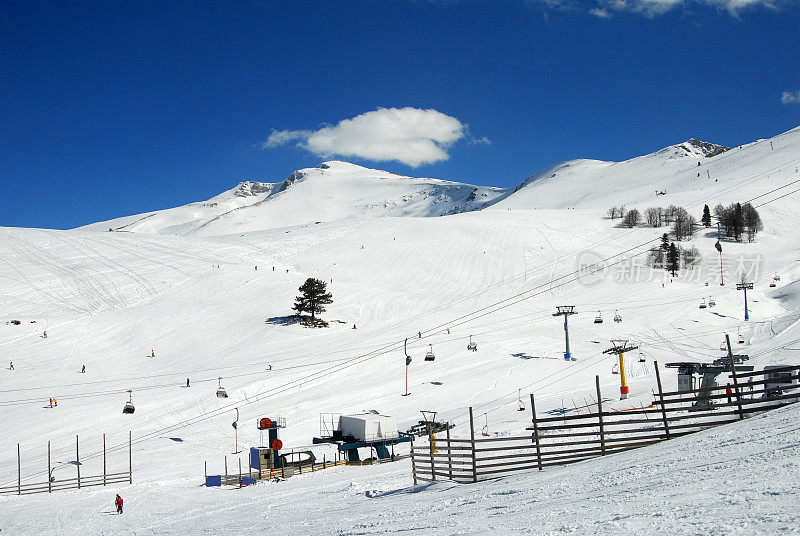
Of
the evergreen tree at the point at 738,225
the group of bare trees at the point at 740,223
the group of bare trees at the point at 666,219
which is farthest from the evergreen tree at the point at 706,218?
the evergreen tree at the point at 738,225

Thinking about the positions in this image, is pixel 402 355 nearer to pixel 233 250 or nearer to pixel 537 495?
pixel 537 495

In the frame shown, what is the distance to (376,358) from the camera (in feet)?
154

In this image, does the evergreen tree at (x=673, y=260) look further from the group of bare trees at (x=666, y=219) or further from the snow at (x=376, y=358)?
the group of bare trees at (x=666, y=219)

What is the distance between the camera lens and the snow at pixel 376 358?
936cm

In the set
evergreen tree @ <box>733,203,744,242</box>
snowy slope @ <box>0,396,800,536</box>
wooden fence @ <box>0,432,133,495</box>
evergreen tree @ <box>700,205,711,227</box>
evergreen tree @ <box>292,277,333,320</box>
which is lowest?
wooden fence @ <box>0,432,133,495</box>

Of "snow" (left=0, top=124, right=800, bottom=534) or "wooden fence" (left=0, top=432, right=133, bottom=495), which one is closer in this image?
"snow" (left=0, top=124, right=800, bottom=534)

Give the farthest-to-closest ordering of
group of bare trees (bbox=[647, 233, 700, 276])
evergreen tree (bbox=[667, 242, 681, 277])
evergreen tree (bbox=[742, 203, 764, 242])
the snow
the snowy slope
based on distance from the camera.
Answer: evergreen tree (bbox=[742, 203, 764, 242]) → group of bare trees (bbox=[647, 233, 700, 276]) → evergreen tree (bbox=[667, 242, 681, 277]) → the snow → the snowy slope

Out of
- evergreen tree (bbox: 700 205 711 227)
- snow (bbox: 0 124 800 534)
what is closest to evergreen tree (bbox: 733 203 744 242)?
snow (bbox: 0 124 800 534)

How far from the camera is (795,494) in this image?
6551 millimetres

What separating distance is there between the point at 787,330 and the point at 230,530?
40.9 m

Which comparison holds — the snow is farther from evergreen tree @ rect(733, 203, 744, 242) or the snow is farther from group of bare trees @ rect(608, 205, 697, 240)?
evergreen tree @ rect(733, 203, 744, 242)

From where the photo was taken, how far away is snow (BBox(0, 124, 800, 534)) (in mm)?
9359

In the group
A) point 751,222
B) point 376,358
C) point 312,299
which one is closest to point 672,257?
point 751,222

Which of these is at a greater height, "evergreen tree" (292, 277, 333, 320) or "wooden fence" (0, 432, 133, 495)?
"evergreen tree" (292, 277, 333, 320)
